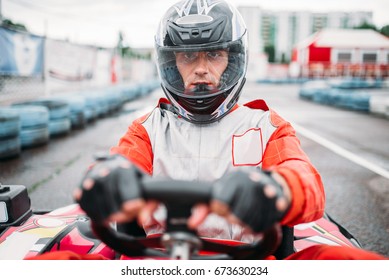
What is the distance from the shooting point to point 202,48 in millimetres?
1431

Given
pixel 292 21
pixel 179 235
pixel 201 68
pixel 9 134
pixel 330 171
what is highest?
pixel 292 21

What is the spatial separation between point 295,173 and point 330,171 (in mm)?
3292

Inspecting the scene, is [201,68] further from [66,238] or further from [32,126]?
[32,126]

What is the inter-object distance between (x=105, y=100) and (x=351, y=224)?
7140 millimetres

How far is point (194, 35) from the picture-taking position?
4.72 feet

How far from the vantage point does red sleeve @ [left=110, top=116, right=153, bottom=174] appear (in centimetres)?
146

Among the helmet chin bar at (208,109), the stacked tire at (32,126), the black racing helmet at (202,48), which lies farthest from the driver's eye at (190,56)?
the stacked tire at (32,126)

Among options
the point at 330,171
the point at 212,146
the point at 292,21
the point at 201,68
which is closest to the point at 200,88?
the point at 201,68

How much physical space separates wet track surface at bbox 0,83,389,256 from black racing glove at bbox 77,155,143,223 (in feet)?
6.02

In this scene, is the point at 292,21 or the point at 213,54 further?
the point at 292,21

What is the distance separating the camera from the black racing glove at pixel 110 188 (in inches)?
32.4

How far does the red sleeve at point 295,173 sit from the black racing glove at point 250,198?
0.13 metres
